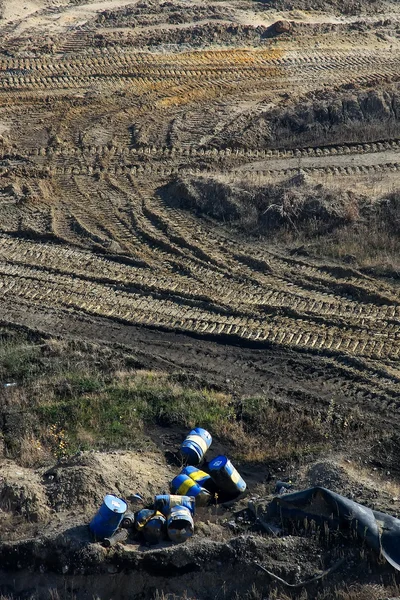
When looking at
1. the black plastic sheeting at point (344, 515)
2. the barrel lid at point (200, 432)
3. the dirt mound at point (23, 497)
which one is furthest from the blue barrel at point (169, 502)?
the barrel lid at point (200, 432)

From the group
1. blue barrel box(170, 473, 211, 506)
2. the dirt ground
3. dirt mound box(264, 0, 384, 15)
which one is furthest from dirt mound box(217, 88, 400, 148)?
blue barrel box(170, 473, 211, 506)

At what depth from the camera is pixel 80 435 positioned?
10.8 m

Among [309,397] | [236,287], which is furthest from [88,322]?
[309,397]

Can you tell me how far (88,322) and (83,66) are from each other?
12.7 meters

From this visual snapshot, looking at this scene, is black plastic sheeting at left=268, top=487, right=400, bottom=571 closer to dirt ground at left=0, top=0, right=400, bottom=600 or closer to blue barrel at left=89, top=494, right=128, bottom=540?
dirt ground at left=0, top=0, right=400, bottom=600

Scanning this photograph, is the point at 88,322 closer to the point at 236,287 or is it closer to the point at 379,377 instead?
the point at 236,287

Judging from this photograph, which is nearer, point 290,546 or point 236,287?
point 290,546

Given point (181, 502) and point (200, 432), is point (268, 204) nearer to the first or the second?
point (200, 432)

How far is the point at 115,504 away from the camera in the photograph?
8.51 m

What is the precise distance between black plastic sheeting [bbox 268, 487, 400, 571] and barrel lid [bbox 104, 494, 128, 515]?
1666mm

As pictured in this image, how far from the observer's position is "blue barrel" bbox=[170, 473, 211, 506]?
30.9ft

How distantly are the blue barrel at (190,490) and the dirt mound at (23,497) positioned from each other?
1.48 metres

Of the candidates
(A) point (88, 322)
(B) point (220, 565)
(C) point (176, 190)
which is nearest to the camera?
(B) point (220, 565)

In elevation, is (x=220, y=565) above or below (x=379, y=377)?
above
